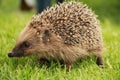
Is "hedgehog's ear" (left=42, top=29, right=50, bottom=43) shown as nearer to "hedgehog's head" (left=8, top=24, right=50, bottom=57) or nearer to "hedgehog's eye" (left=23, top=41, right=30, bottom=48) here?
"hedgehog's head" (left=8, top=24, right=50, bottom=57)

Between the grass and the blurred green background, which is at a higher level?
the blurred green background

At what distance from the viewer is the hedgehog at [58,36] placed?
600 cm

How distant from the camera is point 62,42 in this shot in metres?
6.02

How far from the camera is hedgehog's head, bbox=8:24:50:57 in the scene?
5961mm

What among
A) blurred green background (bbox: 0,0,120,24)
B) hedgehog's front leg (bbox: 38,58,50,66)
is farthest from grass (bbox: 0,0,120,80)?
blurred green background (bbox: 0,0,120,24)

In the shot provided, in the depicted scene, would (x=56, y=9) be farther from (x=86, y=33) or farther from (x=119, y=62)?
(x=119, y=62)

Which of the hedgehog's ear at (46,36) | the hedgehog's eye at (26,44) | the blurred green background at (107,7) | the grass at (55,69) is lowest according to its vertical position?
the grass at (55,69)

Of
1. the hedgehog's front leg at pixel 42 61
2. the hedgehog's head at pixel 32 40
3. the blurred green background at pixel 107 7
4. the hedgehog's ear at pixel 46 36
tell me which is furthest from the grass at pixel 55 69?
the blurred green background at pixel 107 7

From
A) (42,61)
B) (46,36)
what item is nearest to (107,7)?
(42,61)

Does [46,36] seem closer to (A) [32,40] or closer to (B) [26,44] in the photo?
(A) [32,40]

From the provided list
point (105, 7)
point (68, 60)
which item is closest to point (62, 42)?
point (68, 60)

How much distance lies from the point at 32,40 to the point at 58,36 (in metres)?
0.39

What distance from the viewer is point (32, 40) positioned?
6.03 m

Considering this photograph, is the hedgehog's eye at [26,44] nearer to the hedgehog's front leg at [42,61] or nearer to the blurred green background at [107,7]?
the hedgehog's front leg at [42,61]
